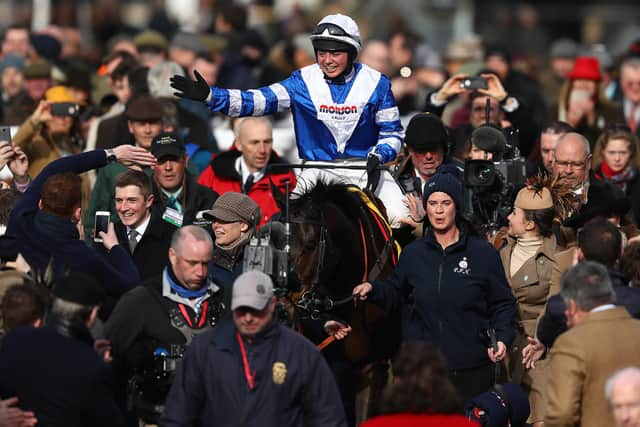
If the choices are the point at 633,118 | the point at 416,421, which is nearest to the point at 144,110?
the point at 633,118

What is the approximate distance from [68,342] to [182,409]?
27.4 inches

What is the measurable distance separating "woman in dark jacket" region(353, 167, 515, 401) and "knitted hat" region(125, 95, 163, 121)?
353cm

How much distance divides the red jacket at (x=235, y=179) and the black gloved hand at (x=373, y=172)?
4.43 ft

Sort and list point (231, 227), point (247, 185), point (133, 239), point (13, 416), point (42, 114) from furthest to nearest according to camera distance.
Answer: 1. point (42, 114)
2. point (247, 185)
3. point (133, 239)
4. point (231, 227)
5. point (13, 416)

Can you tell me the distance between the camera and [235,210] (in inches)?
429

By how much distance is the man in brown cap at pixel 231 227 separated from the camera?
10.6m

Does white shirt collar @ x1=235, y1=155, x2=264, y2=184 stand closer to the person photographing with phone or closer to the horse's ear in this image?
the person photographing with phone

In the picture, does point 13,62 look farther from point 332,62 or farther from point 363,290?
point 363,290

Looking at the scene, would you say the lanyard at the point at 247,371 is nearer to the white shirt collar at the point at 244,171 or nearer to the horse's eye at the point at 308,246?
the horse's eye at the point at 308,246

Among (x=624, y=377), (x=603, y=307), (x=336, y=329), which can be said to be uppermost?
(x=603, y=307)

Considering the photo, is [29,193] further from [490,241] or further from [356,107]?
[490,241]

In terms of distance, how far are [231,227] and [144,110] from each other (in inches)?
117

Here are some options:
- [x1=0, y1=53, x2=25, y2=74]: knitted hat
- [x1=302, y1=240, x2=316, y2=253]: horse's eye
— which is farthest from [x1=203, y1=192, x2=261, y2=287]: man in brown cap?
[x1=0, y1=53, x2=25, y2=74]: knitted hat

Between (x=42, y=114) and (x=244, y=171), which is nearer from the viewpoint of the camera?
(x=244, y=171)
